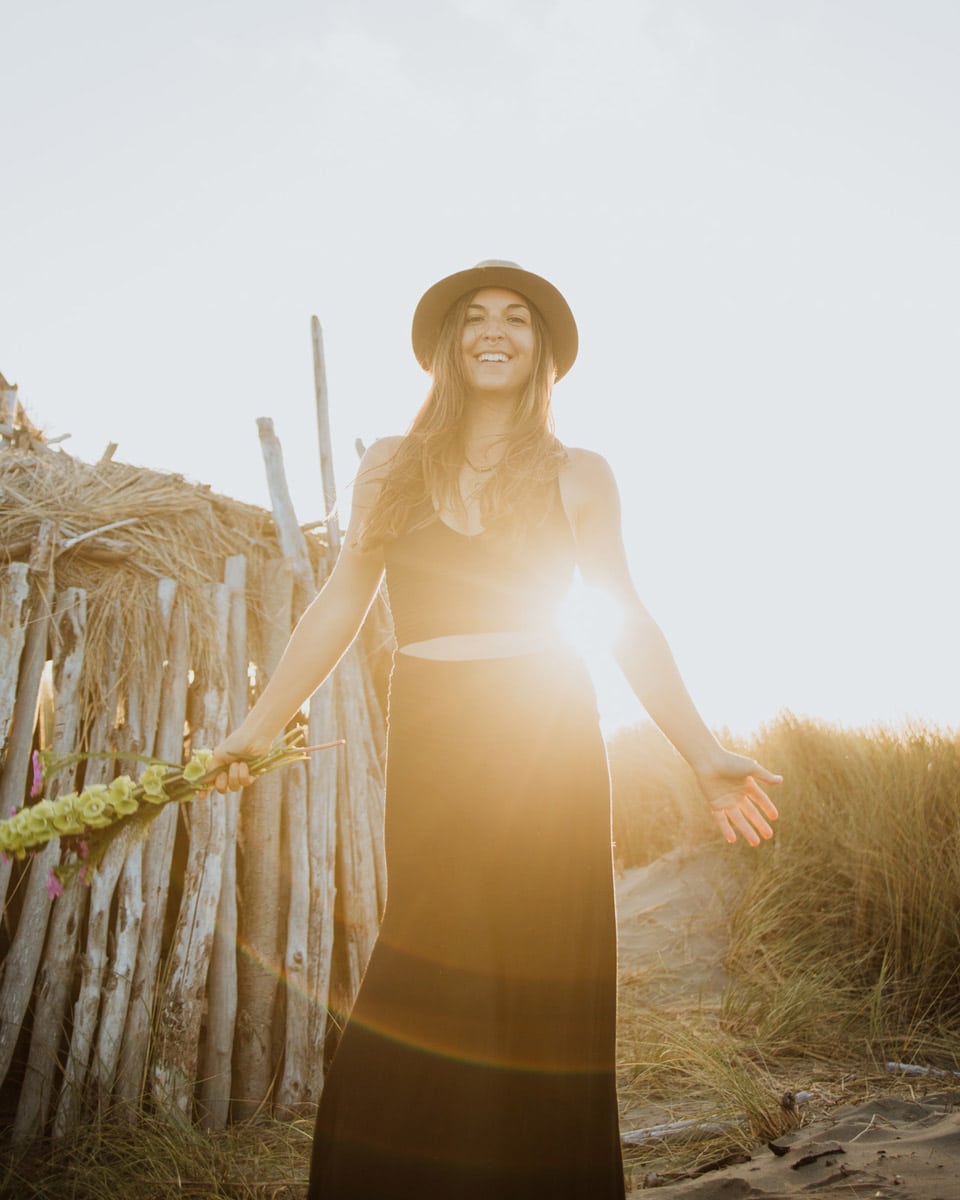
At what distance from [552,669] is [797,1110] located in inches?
87.0

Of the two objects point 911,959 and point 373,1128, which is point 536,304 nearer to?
point 373,1128

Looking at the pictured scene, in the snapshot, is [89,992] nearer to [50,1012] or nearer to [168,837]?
[50,1012]

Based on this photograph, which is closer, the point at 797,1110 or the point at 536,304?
the point at 536,304

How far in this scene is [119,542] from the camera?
13.7 feet

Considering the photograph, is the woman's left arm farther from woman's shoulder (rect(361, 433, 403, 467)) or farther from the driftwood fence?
the driftwood fence

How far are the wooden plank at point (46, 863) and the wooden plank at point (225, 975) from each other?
2.21ft

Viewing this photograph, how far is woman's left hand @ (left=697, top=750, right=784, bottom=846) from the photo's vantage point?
5.73 feet

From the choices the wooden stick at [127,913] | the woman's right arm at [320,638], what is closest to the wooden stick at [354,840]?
the wooden stick at [127,913]

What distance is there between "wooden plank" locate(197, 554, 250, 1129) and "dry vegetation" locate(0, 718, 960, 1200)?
18 centimetres

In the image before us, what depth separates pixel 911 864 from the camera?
479 cm

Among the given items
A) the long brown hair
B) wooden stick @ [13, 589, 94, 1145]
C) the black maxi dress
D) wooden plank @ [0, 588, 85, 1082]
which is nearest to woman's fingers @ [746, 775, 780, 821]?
the black maxi dress

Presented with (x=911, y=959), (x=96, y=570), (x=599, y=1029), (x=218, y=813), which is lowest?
(x=911, y=959)

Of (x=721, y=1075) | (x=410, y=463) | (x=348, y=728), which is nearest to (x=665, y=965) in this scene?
(x=721, y=1075)

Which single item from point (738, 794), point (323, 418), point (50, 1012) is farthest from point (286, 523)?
point (738, 794)
